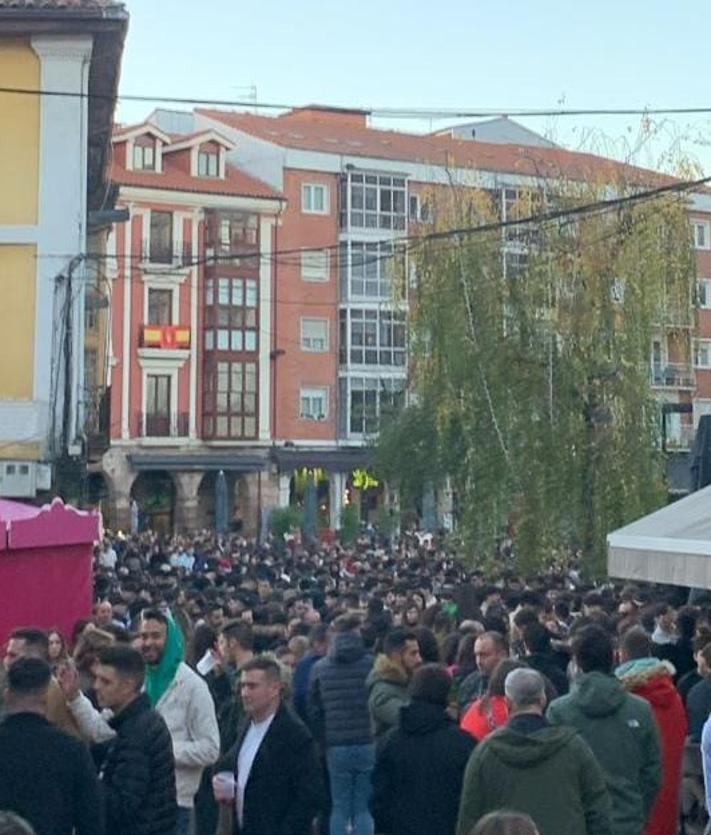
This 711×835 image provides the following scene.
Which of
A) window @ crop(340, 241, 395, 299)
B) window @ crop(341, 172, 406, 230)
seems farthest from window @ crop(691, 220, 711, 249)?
window @ crop(340, 241, 395, 299)

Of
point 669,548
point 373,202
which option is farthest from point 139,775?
point 373,202

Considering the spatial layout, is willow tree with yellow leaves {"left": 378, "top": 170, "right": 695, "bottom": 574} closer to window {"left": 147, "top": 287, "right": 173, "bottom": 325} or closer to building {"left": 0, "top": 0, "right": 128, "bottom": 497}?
building {"left": 0, "top": 0, "right": 128, "bottom": 497}

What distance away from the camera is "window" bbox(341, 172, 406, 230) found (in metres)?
61.5

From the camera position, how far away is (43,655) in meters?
7.73

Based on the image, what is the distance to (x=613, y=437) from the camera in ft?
82.1

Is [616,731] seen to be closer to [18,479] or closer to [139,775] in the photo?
[139,775]

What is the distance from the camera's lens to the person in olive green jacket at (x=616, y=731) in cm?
772

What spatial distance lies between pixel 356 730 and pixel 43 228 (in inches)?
630

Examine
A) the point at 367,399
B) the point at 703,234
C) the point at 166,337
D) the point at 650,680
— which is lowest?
the point at 650,680

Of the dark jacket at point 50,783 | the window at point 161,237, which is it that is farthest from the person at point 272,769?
the window at point 161,237

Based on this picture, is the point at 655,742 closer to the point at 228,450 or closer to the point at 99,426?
the point at 99,426

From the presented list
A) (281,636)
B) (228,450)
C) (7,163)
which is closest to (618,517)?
(7,163)

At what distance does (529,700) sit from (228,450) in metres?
52.9

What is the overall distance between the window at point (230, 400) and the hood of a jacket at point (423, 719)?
51711 mm
